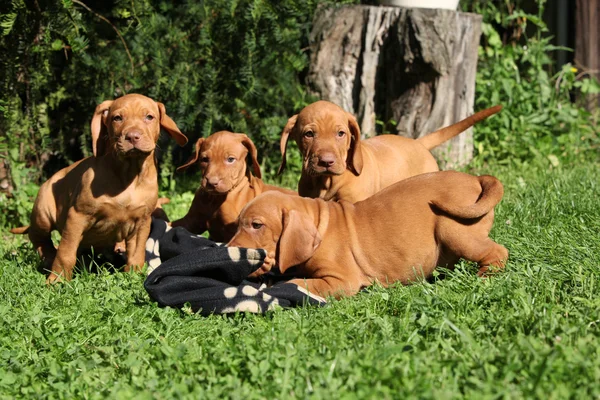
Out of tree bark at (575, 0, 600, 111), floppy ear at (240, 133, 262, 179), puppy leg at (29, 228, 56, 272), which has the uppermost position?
tree bark at (575, 0, 600, 111)

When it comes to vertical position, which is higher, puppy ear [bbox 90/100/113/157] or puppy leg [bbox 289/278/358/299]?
puppy ear [bbox 90/100/113/157]

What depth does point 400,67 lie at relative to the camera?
8.23m

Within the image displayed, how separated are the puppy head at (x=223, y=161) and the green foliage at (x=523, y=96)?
141 inches

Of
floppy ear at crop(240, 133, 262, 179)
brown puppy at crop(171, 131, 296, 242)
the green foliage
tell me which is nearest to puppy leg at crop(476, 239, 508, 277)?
brown puppy at crop(171, 131, 296, 242)

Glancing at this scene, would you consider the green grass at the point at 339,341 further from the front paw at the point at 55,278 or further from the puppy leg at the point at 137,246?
the puppy leg at the point at 137,246

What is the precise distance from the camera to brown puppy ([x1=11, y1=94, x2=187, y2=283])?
515 centimetres

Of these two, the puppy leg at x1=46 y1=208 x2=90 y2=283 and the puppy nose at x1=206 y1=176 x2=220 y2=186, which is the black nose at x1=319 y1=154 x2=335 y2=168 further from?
the puppy leg at x1=46 y1=208 x2=90 y2=283

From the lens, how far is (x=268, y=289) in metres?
4.45

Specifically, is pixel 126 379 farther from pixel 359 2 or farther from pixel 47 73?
pixel 359 2

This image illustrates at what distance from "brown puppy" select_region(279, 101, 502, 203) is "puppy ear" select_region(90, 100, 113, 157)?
132 centimetres

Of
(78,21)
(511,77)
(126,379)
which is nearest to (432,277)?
(126,379)

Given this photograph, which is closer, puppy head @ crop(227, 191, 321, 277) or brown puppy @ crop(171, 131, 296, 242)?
puppy head @ crop(227, 191, 321, 277)

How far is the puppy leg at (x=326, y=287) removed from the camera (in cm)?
463

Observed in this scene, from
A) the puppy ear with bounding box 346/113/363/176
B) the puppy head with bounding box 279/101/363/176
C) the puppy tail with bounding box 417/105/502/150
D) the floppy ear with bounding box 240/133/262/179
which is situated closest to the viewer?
the puppy head with bounding box 279/101/363/176
